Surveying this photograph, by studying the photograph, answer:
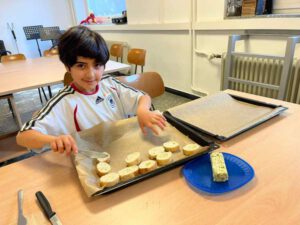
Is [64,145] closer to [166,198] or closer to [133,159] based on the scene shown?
[133,159]

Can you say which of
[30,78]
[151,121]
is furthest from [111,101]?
[30,78]

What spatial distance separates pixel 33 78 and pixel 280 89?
75.4 inches

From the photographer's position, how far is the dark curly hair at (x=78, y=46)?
0.83 metres

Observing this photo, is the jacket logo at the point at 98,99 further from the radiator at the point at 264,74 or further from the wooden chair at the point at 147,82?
the radiator at the point at 264,74

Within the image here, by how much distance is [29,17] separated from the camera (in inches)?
183

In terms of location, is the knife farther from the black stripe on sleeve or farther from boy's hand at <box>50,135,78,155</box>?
the black stripe on sleeve

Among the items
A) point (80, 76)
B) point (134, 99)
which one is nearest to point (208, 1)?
point (134, 99)

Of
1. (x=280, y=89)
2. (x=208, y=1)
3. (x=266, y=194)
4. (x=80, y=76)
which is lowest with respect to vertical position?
(x=280, y=89)

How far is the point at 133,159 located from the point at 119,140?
14 centimetres

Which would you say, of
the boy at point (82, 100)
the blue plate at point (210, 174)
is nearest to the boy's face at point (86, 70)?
the boy at point (82, 100)

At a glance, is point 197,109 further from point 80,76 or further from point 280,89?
point 280,89

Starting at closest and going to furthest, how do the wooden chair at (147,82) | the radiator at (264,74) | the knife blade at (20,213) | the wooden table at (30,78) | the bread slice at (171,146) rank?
1. the knife blade at (20,213)
2. the bread slice at (171,146)
3. the wooden chair at (147,82)
4. the wooden table at (30,78)
5. the radiator at (264,74)

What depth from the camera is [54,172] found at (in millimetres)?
667

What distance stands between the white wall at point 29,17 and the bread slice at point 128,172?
4995 mm
